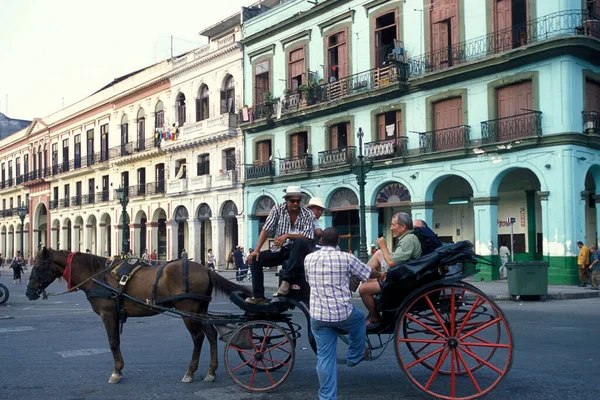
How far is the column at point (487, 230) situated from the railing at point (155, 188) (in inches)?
863

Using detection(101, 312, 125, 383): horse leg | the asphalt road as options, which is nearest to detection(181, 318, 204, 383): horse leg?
the asphalt road

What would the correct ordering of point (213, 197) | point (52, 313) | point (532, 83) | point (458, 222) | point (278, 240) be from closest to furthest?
point (278, 240)
point (52, 313)
point (532, 83)
point (458, 222)
point (213, 197)

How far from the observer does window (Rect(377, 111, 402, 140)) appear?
26.5 m

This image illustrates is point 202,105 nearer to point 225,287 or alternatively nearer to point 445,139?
point 445,139

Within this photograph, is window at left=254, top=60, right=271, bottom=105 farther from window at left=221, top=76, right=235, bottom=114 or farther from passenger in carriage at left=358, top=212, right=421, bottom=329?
passenger in carriage at left=358, top=212, right=421, bottom=329

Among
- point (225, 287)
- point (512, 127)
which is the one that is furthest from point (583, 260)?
point (225, 287)

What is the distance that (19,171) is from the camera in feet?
199

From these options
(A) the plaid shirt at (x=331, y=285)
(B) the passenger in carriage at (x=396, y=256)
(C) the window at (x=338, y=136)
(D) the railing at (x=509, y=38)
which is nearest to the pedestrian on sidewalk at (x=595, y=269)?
(D) the railing at (x=509, y=38)

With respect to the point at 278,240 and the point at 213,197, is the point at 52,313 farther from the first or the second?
the point at 213,197

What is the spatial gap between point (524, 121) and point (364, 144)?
7.46 m

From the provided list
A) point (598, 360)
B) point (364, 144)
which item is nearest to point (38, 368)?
point (598, 360)

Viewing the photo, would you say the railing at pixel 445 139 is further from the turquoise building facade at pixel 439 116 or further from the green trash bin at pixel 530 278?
the green trash bin at pixel 530 278

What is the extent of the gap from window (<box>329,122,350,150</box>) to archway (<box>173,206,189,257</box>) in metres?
12.4

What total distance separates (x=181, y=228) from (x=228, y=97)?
9664 mm
